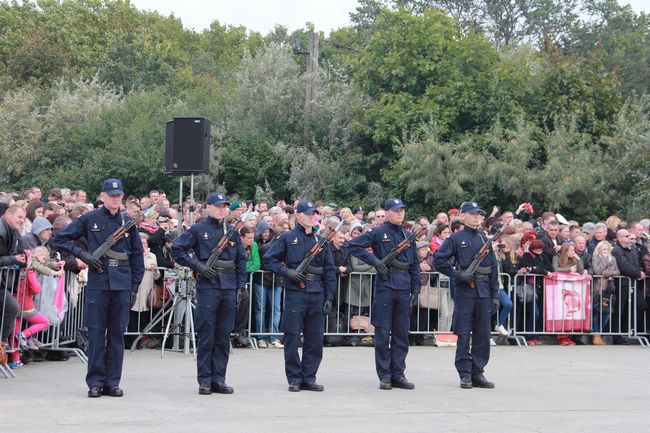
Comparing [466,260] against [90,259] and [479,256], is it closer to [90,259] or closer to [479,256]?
[479,256]

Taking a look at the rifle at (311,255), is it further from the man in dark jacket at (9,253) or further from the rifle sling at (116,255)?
the man in dark jacket at (9,253)

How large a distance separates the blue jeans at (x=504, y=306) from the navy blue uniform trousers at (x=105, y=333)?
26.9ft

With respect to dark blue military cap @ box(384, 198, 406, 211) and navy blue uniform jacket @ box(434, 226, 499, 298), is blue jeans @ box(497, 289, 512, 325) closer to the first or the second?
navy blue uniform jacket @ box(434, 226, 499, 298)

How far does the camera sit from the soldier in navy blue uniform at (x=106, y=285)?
10.5 m

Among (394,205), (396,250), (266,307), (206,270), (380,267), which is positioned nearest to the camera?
(206,270)

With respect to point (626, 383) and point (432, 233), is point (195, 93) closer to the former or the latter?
point (432, 233)

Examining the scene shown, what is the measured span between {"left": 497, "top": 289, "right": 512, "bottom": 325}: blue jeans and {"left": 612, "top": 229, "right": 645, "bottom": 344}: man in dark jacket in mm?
2213

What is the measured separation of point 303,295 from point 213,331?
1.14 meters

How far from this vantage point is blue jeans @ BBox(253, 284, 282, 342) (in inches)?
631

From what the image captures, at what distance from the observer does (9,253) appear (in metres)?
11.9

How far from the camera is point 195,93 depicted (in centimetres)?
4434

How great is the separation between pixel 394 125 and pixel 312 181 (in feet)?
11.0

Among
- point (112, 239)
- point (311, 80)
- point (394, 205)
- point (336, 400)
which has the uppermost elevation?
point (311, 80)

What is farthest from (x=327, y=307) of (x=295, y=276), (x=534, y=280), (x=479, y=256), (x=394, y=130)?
(x=394, y=130)
